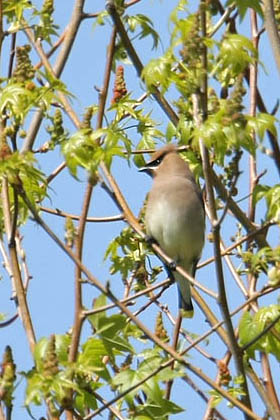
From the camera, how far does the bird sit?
272 inches

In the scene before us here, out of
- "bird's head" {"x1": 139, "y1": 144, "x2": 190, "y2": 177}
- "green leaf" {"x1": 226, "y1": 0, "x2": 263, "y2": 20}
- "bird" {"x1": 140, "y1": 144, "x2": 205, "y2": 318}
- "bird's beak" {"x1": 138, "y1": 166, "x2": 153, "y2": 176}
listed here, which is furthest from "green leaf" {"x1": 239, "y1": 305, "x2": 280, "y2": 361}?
"bird's head" {"x1": 139, "y1": 144, "x2": 190, "y2": 177}

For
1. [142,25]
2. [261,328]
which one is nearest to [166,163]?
[142,25]

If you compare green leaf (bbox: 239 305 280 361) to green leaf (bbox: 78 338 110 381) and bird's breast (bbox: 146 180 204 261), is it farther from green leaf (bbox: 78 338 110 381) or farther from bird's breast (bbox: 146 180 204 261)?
Result: bird's breast (bbox: 146 180 204 261)

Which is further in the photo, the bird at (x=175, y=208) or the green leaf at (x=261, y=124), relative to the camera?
the bird at (x=175, y=208)

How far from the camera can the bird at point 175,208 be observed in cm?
690

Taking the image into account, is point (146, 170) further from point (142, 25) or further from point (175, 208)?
point (142, 25)

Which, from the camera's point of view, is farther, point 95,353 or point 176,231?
point 176,231

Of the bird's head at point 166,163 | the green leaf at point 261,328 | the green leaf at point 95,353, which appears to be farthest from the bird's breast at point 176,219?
the green leaf at point 95,353

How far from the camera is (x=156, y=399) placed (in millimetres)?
4605

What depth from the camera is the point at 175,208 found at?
698 cm

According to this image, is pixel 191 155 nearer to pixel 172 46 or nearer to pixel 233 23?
pixel 233 23

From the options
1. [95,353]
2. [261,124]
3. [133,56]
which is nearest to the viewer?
[261,124]

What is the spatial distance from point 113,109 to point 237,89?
6.11 feet

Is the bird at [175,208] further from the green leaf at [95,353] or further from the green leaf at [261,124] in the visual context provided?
the green leaf at [261,124]
